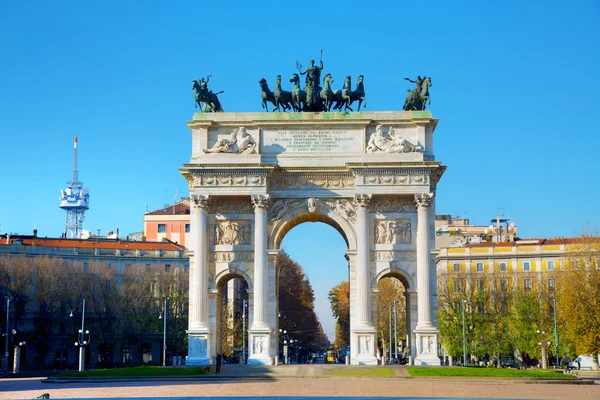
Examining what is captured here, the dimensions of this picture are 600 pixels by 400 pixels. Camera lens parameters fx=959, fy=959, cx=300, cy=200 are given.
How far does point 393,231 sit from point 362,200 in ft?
9.12

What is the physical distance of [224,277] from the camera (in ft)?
183

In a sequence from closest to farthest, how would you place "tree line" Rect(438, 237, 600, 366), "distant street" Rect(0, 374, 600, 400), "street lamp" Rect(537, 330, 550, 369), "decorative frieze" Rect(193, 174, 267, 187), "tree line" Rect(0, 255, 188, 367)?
"distant street" Rect(0, 374, 600, 400) < "decorative frieze" Rect(193, 174, 267, 187) < "street lamp" Rect(537, 330, 550, 369) < "tree line" Rect(438, 237, 600, 366) < "tree line" Rect(0, 255, 188, 367)

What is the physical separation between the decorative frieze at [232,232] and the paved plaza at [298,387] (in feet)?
25.6

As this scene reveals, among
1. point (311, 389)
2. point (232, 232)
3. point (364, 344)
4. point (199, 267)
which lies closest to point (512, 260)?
point (364, 344)

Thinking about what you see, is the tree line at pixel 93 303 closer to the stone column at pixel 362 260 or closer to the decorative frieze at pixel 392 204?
the stone column at pixel 362 260

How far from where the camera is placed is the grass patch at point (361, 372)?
4838cm

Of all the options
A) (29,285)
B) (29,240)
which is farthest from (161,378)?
(29,240)

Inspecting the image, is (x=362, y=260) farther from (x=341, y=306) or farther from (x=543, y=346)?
(x=341, y=306)

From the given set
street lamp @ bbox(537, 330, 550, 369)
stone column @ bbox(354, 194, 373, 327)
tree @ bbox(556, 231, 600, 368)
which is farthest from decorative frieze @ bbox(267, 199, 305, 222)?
street lamp @ bbox(537, 330, 550, 369)

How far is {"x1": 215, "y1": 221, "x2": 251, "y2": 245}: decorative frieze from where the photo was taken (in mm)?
55562

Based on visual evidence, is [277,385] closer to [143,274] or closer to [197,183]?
[197,183]

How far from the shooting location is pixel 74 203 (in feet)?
561

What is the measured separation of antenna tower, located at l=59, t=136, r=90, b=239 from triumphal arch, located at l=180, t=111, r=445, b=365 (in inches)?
4714

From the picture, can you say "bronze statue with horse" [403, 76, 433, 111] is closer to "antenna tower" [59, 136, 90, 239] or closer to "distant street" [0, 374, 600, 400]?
"distant street" [0, 374, 600, 400]
